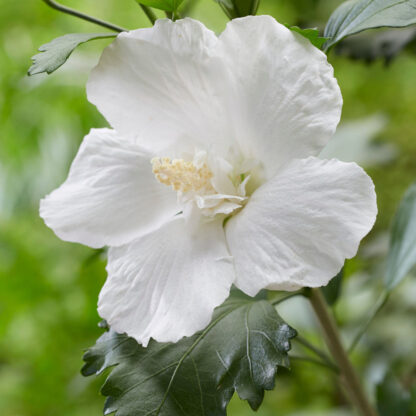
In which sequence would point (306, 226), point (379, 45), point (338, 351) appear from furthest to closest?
point (379, 45), point (338, 351), point (306, 226)

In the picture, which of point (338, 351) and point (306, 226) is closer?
point (306, 226)

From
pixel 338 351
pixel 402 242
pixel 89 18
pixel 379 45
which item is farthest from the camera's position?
pixel 379 45

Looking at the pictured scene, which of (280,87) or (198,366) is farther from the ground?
(280,87)

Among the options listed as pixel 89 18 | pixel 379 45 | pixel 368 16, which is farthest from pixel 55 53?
pixel 379 45

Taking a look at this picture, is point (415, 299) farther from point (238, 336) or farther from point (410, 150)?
point (238, 336)

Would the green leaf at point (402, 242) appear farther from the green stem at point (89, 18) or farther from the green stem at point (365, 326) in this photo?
the green stem at point (89, 18)

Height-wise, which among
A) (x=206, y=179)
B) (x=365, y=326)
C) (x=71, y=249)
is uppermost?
(x=206, y=179)

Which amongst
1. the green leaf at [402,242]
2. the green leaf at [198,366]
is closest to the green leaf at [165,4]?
the green leaf at [198,366]

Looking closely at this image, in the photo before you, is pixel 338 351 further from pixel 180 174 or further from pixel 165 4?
pixel 165 4
